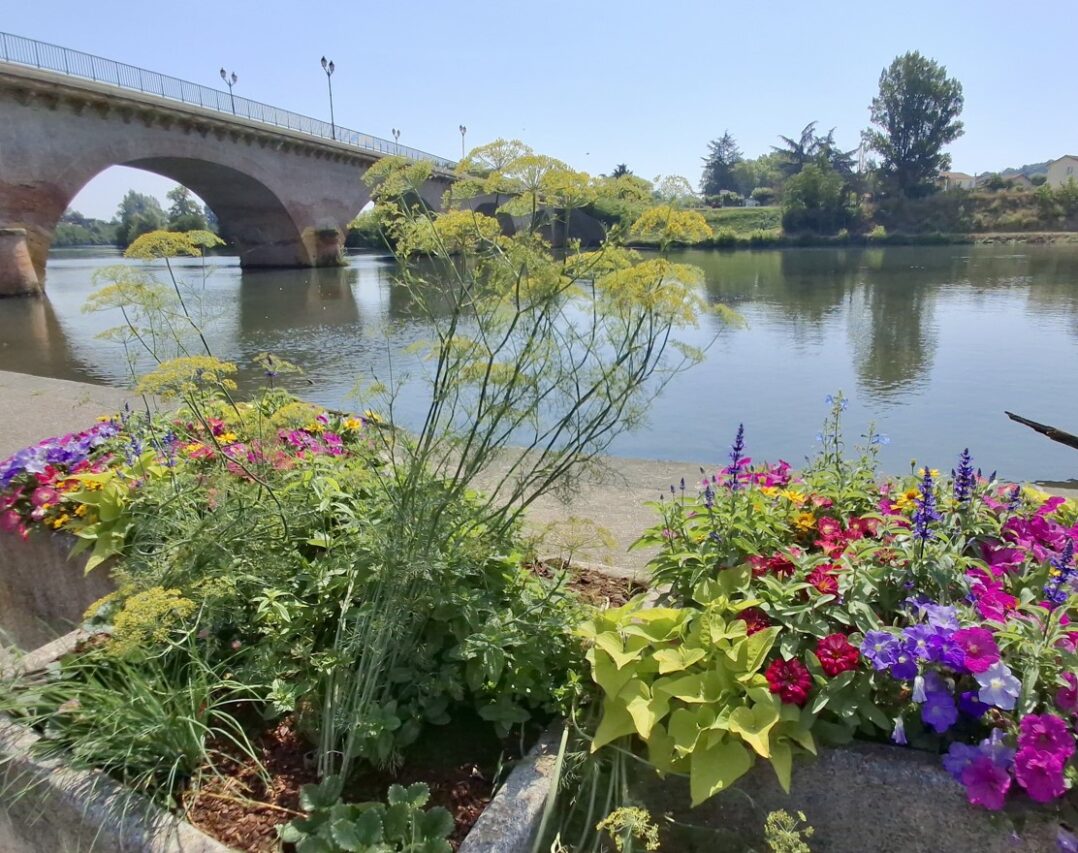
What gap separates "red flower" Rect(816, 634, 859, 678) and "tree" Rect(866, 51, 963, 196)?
78.1 m

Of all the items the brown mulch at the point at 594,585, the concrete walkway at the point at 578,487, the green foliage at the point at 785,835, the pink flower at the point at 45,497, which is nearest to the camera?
the green foliage at the point at 785,835

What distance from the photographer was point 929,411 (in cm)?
880

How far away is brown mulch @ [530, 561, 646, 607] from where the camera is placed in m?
2.67

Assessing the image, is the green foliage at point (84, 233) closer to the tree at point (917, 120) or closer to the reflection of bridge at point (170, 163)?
the reflection of bridge at point (170, 163)

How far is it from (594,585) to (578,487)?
0.53 metres

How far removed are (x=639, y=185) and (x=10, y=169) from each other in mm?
25619

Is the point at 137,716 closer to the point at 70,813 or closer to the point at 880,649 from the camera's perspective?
the point at 70,813

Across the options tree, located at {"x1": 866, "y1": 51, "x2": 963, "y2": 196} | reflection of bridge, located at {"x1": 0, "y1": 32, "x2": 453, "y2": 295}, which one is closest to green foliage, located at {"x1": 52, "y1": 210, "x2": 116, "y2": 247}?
reflection of bridge, located at {"x1": 0, "y1": 32, "x2": 453, "y2": 295}

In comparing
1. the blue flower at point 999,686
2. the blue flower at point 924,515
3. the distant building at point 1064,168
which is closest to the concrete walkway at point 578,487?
the blue flower at point 924,515

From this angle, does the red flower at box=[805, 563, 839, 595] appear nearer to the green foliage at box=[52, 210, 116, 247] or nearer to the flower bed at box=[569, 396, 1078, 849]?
the flower bed at box=[569, 396, 1078, 849]

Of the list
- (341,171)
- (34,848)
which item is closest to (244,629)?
(34,848)

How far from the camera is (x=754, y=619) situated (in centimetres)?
210

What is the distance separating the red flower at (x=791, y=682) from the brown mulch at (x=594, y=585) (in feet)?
2.66

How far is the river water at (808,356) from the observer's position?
751 centimetres
